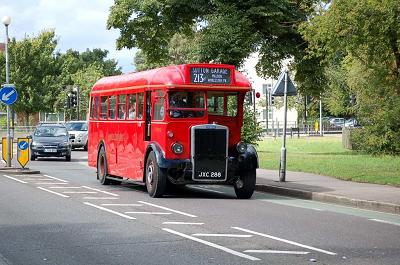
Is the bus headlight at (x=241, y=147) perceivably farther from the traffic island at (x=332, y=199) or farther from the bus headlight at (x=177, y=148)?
the traffic island at (x=332, y=199)

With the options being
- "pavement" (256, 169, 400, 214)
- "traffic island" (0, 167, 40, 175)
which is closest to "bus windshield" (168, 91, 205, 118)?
"pavement" (256, 169, 400, 214)

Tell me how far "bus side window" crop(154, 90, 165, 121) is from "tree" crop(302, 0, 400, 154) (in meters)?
6.96

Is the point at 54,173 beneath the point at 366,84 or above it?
beneath

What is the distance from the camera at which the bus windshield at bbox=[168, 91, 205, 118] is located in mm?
17859

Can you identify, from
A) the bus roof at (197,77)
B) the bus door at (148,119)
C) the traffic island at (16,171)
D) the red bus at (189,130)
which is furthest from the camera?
the traffic island at (16,171)

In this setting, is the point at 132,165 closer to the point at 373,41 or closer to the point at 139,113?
the point at 139,113

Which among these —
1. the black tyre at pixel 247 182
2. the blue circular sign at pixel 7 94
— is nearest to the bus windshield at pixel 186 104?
the black tyre at pixel 247 182

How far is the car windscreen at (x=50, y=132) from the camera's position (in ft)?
120

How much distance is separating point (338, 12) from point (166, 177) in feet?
30.1

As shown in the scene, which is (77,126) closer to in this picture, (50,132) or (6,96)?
(50,132)

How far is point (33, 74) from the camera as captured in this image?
253 ft

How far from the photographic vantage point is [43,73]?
78.1 meters

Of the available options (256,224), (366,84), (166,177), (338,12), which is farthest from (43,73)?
(256,224)

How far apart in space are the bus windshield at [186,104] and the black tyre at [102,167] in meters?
4.52
